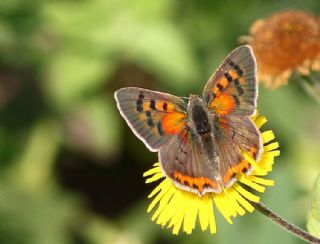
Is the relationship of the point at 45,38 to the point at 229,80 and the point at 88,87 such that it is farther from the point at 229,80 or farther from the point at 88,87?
the point at 229,80

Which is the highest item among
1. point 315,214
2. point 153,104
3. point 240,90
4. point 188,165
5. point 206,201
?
point 153,104

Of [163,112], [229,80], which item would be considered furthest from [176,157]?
[229,80]

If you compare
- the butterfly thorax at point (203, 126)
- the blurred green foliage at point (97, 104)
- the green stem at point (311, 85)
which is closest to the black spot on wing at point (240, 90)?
the butterfly thorax at point (203, 126)

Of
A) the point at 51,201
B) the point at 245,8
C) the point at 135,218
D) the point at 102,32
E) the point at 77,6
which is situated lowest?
the point at 135,218

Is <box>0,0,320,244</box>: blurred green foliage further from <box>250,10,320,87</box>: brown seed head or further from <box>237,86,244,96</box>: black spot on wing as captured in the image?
<box>237,86,244,96</box>: black spot on wing

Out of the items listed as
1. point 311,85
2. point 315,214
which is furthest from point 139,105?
point 311,85

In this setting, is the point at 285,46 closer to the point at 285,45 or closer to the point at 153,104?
the point at 285,45

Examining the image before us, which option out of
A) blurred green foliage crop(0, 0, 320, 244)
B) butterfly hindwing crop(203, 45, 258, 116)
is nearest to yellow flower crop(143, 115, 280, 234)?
butterfly hindwing crop(203, 45, 258, 116)
